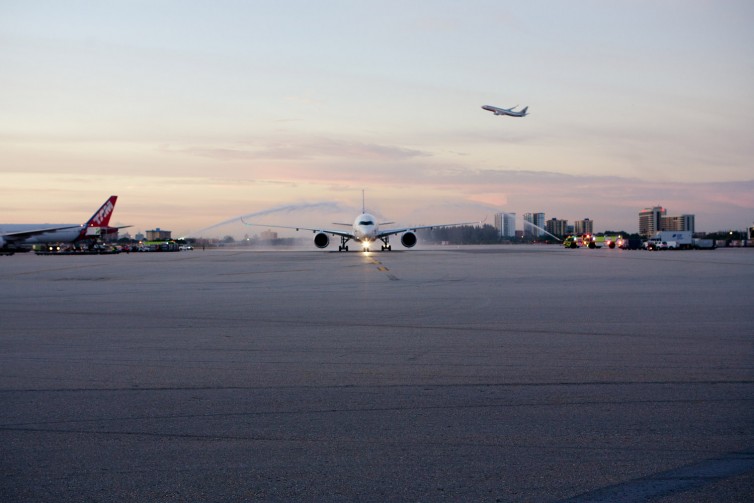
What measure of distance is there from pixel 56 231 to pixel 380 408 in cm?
8311

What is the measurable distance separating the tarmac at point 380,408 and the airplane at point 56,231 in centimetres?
7067

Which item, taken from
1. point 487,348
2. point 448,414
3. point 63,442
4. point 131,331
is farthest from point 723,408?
point 131,331

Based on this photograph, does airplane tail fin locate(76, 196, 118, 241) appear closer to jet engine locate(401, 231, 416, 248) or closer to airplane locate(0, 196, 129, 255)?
airplane locate(0, 196, 129, 255)

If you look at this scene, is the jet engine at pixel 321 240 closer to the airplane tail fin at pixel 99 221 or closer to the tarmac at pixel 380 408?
the airplane tail fin at pixel 99 221

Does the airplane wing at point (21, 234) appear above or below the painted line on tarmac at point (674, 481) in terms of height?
above

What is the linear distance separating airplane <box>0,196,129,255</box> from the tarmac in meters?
70.7

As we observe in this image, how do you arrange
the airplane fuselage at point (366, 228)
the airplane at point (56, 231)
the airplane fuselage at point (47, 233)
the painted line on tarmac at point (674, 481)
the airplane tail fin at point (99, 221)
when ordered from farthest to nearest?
the airplane tail fin at point (99, 221), the airplane fuselage at point (47, 233), the airplane at point (56, 231), the airplane fuselage at point (366, 228), the painted line on tarmac at point (674, 481)

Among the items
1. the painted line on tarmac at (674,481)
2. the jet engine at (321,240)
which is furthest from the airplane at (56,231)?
the painted line on tarmac at (674,481)

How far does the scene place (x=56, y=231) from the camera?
80.8 meters

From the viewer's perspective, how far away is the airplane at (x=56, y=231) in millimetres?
77250

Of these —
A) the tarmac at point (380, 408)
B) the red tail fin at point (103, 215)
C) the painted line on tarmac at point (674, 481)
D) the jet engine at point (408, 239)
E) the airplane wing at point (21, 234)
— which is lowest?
the painted line on tarmac at point (674, 481)

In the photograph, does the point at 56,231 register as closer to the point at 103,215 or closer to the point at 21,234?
the point at 21,234

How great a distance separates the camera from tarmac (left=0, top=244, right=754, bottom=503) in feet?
15.8

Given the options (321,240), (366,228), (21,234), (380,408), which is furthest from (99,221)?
(380,408)
